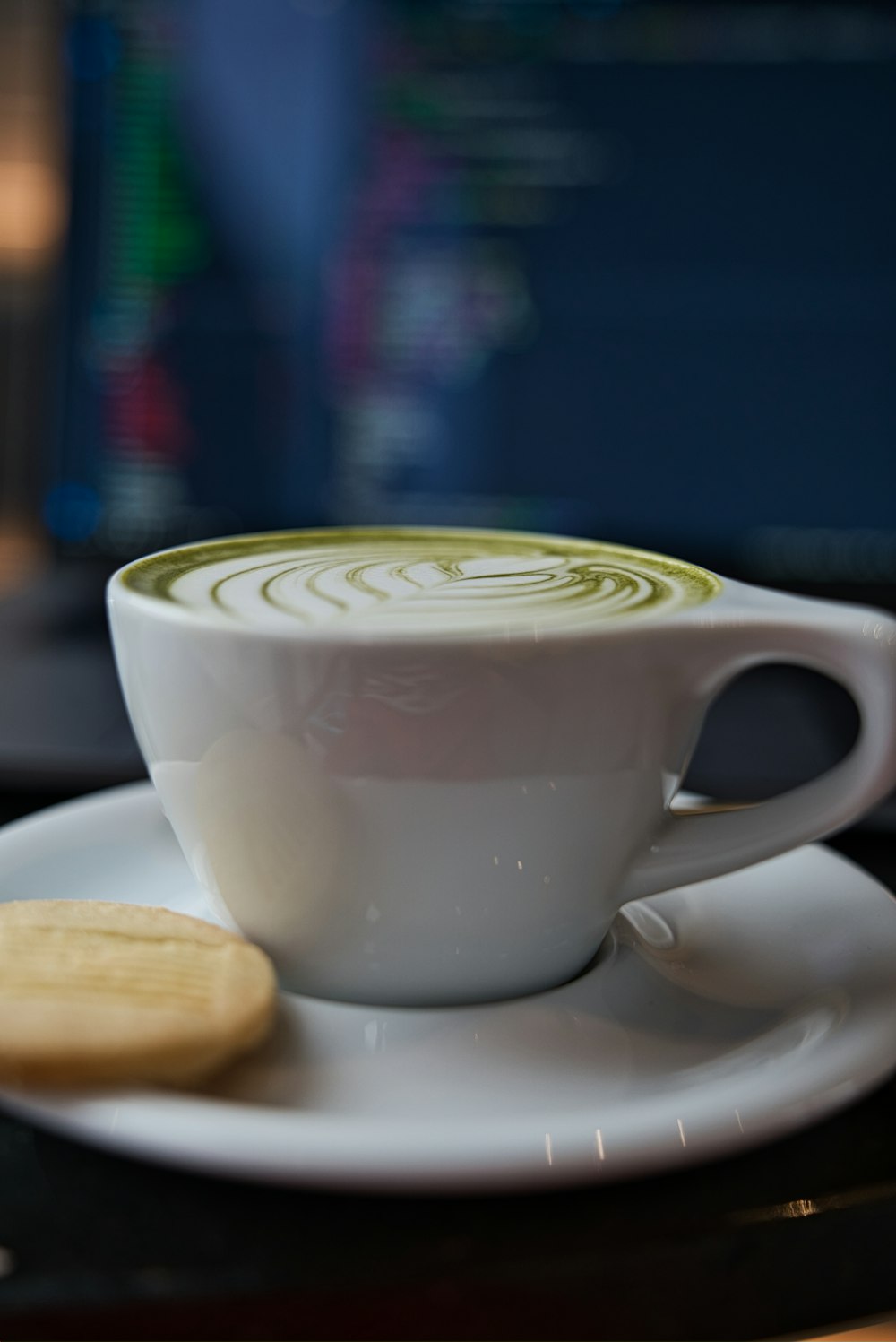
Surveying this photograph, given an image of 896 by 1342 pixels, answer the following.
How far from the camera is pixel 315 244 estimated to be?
1.02 meters

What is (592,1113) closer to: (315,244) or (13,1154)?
(13,1154)

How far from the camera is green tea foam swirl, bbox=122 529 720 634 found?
1.15ft

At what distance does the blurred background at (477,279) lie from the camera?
3.19 ft

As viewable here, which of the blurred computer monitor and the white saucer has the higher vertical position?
the blurred computer monitor

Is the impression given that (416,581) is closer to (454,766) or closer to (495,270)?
(454,766)

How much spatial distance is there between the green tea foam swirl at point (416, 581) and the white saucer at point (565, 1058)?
0.11 m

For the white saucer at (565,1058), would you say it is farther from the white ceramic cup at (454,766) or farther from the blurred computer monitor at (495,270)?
the blurred computer monitor at (495,270)

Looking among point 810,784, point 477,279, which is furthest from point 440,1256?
point 477,279

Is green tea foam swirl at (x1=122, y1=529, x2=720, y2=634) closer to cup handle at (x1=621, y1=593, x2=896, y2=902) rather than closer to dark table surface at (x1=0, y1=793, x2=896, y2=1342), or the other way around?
cup handle at (x1=621, y1=593, x2=896, y2=902)

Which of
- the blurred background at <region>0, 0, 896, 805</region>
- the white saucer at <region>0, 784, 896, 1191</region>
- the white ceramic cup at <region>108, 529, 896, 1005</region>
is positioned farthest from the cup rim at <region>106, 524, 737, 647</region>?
the blurred background at <region>0, 0, 896, 805</region>

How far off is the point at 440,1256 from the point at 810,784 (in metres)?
0.19

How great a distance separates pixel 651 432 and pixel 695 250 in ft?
0.47

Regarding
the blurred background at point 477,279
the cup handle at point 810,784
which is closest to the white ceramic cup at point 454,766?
the cup handle at point 810,784

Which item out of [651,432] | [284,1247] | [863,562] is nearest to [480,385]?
[651,432]
